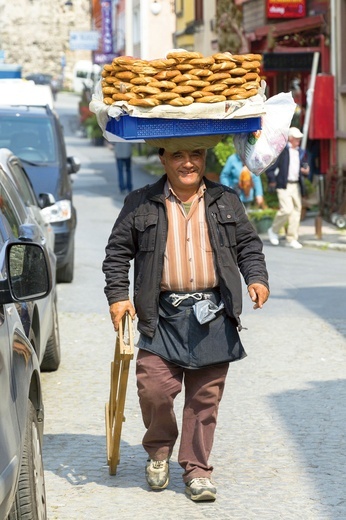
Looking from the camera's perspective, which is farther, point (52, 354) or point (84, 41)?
point (84, 41)

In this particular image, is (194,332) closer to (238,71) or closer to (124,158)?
(238,71)

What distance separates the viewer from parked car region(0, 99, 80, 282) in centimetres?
1424

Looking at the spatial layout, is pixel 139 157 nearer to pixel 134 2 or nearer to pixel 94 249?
pixel 134 2

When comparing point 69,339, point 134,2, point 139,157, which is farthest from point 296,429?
point 134,2

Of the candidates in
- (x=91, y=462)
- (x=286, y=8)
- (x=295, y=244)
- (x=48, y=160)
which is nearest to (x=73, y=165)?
(x=48, y=160)

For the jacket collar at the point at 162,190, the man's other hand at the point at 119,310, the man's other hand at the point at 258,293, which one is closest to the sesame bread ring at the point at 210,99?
the jacket collar at the point at 162,190

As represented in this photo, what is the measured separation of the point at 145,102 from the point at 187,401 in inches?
57.4

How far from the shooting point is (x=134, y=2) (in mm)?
53500

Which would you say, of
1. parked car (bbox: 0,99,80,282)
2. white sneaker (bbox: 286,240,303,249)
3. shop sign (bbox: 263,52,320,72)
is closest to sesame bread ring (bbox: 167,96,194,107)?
parked car (bbox: 0,99,80,282)

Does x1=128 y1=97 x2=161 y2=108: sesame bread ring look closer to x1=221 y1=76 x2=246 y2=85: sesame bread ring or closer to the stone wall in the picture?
x1=221 y1=76 x2=246 y2=85: sesame bread ring

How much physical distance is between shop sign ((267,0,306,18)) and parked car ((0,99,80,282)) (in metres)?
10.1

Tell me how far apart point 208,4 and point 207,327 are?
102 ft

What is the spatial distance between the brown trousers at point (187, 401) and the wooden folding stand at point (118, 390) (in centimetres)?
11

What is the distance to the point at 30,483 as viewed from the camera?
4.89 meters
